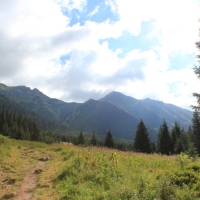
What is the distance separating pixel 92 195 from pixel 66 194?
112cm

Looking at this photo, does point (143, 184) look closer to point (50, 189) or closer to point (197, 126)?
point (50, 189)

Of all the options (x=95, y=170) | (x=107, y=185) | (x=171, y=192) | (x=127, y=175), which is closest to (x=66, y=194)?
(x=107, y=185)

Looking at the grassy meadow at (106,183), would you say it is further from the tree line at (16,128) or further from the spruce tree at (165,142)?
the tree line at (16,128)

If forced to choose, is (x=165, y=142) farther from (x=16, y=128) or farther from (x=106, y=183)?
(x=16, y=128)

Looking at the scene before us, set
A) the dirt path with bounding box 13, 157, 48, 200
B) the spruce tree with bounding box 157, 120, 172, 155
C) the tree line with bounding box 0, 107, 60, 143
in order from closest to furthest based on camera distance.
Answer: the dirt path with bounding box 13, 157, 48, 200
the spruce tree with bounding box 157, 120, 172, 155
the tree line with bounding box 0, 107, 60, 143

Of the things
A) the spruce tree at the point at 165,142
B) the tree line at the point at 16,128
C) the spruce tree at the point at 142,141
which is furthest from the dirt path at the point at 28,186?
the tree line at the point at 16,128

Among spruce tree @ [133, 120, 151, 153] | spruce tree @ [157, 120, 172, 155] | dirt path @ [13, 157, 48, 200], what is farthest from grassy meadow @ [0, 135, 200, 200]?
spruce tree @ [157, 120, 172, 155]

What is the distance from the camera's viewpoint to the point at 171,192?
7.62m

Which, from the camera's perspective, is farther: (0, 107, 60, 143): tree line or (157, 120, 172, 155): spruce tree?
(0, 107, 60, 143): tree line

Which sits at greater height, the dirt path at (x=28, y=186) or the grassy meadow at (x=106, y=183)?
the grassy meadow at (x=106, y=183)

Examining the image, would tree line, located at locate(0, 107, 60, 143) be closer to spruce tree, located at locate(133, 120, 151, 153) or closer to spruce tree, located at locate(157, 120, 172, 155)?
spruce tree, located at locate(133, 120, 151, 153)

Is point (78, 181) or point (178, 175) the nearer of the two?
point (178, 175)

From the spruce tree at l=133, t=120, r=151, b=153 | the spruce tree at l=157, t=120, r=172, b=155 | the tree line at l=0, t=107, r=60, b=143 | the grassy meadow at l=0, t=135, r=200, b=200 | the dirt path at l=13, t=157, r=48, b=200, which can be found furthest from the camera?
the tree line at l=0, t=107, r=60, b=143

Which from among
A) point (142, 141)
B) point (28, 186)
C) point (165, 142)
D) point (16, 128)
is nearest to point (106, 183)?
point (28, 186)
